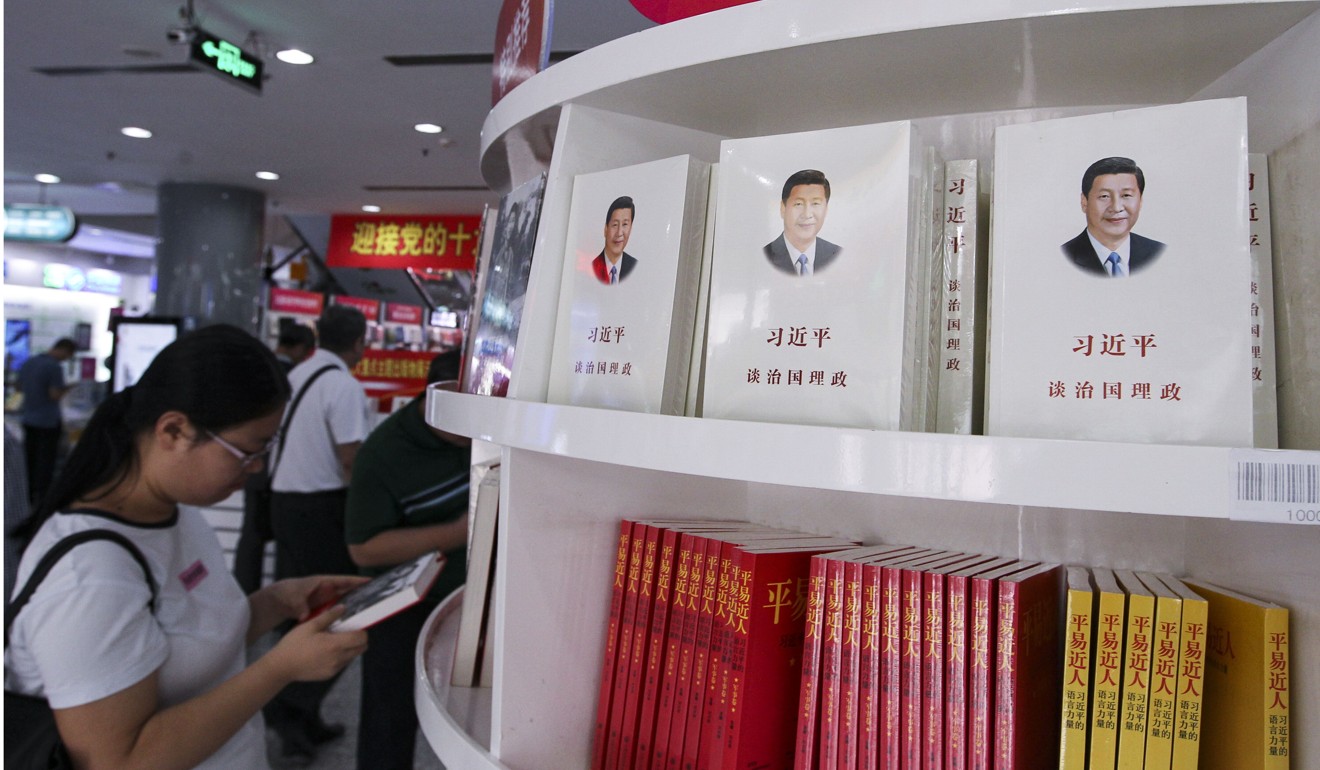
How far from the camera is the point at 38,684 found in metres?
1.33

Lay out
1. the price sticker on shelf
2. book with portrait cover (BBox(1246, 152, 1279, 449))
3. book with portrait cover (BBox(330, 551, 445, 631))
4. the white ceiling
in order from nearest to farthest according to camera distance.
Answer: the price sticker on shelf < book with portrait cover (BBox(1246, 152, 1279, 449)) < book with portrait cover (BBox(330, 551, 445, 631)) < the white ceiling

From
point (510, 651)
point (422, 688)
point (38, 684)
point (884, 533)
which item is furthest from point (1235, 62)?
point (38, 684)

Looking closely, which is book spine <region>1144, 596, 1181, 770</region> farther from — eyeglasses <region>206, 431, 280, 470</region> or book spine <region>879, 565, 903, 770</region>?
eyeglasses <region>206, 431, 280, 470</region>

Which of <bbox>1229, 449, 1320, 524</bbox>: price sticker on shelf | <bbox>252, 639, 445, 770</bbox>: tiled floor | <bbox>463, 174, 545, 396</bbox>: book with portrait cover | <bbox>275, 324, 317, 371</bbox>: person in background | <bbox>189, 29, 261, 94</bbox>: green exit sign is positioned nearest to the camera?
<bbox>1229, 449, 1320, 524</bbox>: price sticker on shelf

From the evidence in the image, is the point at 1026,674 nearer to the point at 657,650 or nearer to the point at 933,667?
the point at 933,667

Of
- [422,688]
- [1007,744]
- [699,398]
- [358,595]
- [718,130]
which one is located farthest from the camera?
[358,595]

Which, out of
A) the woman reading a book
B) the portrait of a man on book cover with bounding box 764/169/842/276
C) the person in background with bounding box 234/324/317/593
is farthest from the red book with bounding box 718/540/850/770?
→ the person in background with bounding box 234/324/317/593

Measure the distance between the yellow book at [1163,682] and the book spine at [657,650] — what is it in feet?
1.58

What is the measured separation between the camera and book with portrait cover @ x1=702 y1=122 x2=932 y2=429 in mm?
769

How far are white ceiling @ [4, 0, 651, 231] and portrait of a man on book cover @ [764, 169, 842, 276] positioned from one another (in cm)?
288

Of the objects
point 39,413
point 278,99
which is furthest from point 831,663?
point 39,413

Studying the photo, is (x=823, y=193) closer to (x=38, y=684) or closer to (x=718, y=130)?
(x=718, y=130)

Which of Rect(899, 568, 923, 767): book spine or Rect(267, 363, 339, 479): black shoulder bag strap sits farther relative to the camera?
Rect(267, 363, 339, 479): black shoulder bag strap

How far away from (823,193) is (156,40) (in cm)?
458
